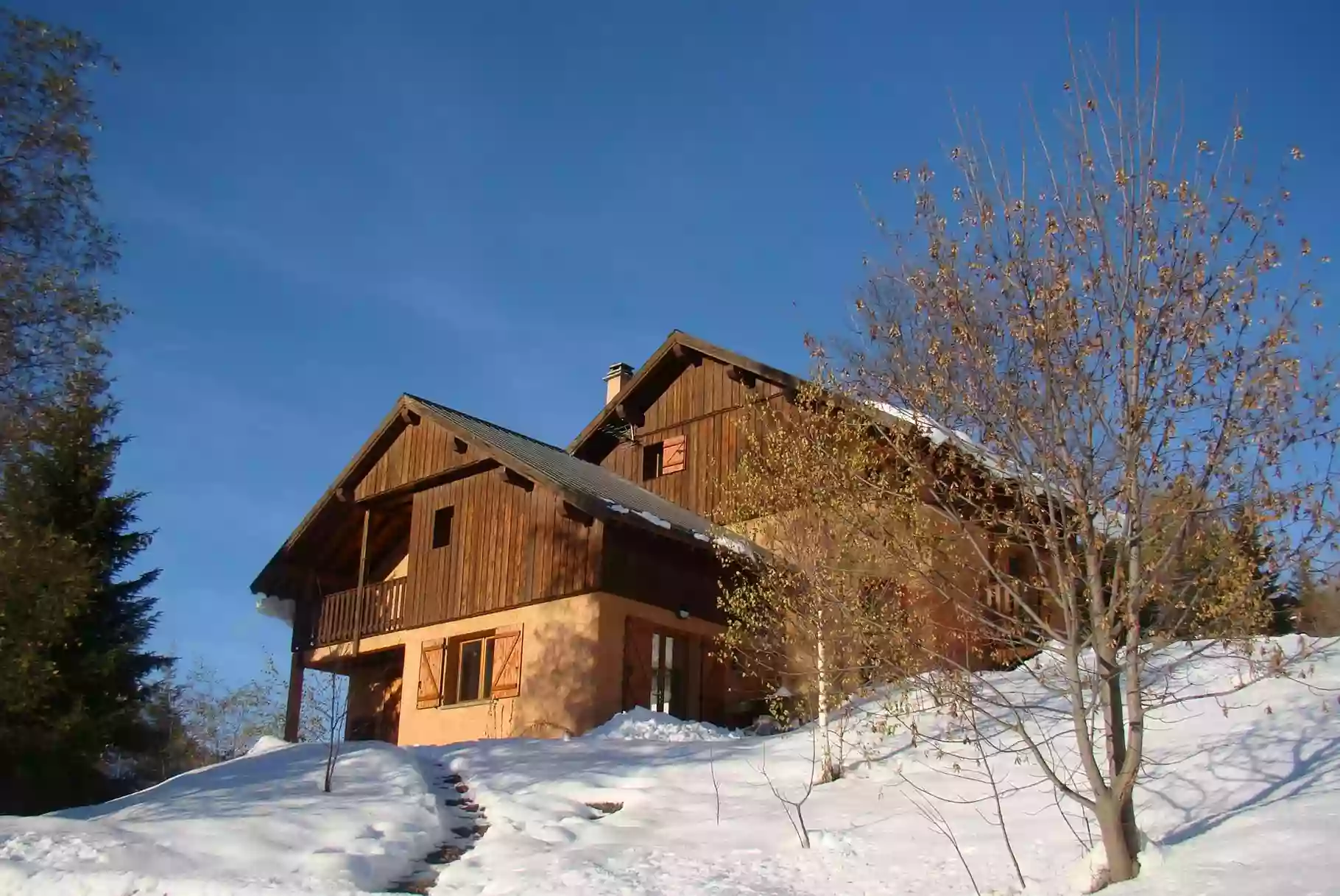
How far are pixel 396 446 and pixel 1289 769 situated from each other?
16932 mm

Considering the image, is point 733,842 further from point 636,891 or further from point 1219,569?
point 1219,569

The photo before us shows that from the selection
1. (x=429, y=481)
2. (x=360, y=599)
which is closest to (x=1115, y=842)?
(x=429, y=481)

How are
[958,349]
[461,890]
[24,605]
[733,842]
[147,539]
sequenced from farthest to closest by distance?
1. [147,539]
2. [24,605]
3. [733,842]
4. [461,890]
5. [958,349]

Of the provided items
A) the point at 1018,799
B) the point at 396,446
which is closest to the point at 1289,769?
the point at 1018,799

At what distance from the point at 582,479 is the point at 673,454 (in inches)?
124

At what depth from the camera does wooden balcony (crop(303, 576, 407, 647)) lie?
22.1 metres

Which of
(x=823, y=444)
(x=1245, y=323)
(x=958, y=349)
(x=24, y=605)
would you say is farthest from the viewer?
(x=24, y=605)

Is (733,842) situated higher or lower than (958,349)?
lower

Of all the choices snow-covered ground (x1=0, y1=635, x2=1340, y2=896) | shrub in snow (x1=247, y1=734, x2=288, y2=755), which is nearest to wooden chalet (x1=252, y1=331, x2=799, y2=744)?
shrub in snow (x1=247, y1=734, x2=288, y2=755)

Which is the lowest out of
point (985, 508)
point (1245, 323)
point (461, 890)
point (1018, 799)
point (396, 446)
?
point (461, 890)

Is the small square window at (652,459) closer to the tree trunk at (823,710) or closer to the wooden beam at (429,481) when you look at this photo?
the wooden beam at (429,481)

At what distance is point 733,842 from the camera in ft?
35.4

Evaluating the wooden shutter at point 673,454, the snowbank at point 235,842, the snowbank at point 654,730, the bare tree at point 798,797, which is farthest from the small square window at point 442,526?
the bare tree at point 798,797

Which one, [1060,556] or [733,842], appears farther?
[733,842]
